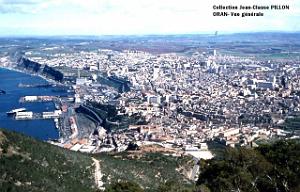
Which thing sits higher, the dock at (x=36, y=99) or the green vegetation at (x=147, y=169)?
the green vegetation at (x=147, y=169)

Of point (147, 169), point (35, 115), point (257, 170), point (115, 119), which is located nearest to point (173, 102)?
point (115, 119)

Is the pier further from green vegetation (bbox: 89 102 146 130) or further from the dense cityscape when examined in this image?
green vegetation (bbox: 89 102 146 130)

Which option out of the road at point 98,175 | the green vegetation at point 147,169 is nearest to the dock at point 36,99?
the green vegetation at point 147,169

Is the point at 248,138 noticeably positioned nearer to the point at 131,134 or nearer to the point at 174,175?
the point at 131,134

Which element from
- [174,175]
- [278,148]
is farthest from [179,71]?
[278,148]

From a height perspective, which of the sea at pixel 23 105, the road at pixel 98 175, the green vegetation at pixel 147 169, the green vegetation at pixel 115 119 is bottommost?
the sea at pixel 23 105

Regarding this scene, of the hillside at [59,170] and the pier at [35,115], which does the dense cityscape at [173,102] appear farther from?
the hillside at [59,170]
